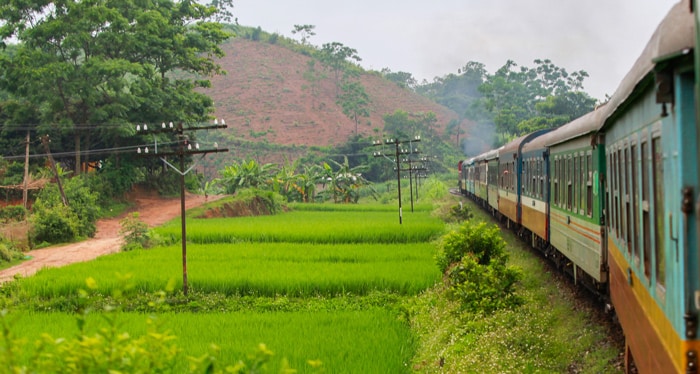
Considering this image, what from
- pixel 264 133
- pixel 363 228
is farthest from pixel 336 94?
pixel 363 228

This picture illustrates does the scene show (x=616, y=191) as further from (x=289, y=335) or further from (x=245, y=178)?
(x=245, y=178)

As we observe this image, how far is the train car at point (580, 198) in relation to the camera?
29.7 feet

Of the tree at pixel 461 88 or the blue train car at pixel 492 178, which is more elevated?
the tree at pixel 461 88

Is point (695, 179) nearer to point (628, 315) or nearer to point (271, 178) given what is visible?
point (628, 315)

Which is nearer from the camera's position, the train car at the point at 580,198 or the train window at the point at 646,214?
the train window at the point at 646,214

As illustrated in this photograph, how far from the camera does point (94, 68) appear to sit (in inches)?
1433

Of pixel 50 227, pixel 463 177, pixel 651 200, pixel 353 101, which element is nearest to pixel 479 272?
pixel 651 200

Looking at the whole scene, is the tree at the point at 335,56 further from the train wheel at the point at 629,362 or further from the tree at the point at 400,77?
the train wheel at the point at 629,362

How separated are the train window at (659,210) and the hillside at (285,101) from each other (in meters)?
79.0

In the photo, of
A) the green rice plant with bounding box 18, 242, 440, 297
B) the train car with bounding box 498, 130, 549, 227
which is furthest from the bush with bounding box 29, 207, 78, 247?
the train car with bounding box 498, 130, 549, 227

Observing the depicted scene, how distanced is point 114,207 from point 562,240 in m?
31.9

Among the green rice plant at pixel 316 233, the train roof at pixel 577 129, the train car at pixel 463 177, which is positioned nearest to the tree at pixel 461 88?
the train car at pixel 463 177

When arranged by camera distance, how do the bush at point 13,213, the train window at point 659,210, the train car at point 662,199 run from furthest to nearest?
1. the bush at point 13,213
2. the train window at point 659,210
3. the train car at point 662,199

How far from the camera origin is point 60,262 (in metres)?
23.0
